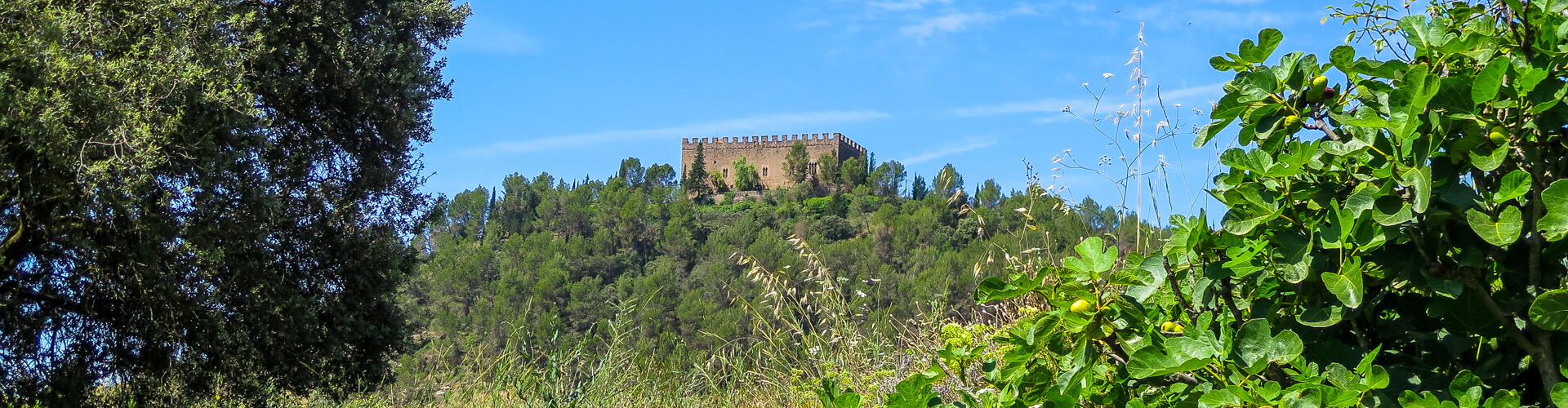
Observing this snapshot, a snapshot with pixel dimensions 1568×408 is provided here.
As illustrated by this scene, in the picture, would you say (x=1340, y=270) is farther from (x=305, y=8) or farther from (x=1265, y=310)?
(x=305, y=8)

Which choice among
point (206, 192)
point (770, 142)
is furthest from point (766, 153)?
point (206, 192)

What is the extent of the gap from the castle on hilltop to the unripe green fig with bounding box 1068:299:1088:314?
60.4 meters

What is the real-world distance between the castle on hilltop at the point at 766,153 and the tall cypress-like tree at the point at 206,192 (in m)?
55.0

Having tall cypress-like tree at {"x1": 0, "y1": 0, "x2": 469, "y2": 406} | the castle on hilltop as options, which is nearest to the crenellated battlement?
the castle on hilltop

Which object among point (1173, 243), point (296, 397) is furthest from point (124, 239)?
point (1173, 243)

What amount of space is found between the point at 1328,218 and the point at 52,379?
6579mm

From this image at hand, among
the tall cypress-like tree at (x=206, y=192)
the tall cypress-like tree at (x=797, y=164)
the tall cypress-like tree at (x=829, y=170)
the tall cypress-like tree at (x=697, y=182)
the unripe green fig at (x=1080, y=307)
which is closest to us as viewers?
the unripe green fig at (x=1080, y=307)

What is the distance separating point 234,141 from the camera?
18.4 feet

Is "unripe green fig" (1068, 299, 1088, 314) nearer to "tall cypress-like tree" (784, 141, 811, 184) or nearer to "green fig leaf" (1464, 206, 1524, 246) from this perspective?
"green fig leaf" (1464, 206, 1524, 246)

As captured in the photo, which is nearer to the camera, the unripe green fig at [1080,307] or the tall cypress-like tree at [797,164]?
the unripe green fig at [1080,307]

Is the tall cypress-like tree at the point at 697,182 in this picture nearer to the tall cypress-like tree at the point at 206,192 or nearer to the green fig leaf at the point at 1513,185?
the tall cypress-like tree at the point at 206,192

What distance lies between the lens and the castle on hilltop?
6250 centimetres

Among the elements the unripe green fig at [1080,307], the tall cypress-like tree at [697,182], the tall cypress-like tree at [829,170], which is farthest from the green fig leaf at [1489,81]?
the tall cypress-like tree at [697,182]

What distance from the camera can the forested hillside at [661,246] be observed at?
34750 mm
